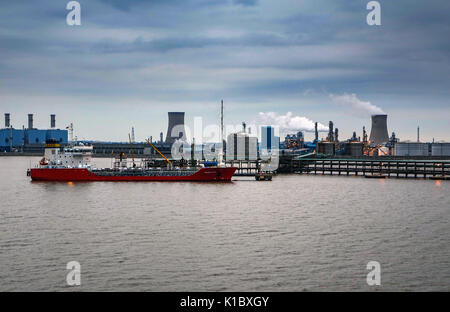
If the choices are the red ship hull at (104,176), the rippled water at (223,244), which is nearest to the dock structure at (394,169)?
the red ship hull at (104,176)

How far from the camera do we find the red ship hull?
417 feet

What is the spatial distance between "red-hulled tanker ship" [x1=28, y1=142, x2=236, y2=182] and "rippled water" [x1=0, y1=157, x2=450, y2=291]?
140 feet

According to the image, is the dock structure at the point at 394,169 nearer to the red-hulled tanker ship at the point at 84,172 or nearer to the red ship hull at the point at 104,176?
the red ship hull at the point at 104,176

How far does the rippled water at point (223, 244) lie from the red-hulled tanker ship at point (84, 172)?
42.7m

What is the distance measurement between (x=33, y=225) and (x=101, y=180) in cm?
7262

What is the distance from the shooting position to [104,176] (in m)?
130

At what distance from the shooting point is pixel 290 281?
34750 mm

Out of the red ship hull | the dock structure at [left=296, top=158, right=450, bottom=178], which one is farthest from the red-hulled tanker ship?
the dock structure at [left=296, top=158, right=450, bottom=178]

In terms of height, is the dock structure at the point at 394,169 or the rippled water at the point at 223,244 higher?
the dock structure at the point at 394,169

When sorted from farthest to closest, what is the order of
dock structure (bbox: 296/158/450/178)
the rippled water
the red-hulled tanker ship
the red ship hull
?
dock structure (bbox: 296/158/450/178), the red-hulled tanker ship, the red ship hull, the rippled water

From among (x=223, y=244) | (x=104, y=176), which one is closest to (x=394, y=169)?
(x=104, y=176)

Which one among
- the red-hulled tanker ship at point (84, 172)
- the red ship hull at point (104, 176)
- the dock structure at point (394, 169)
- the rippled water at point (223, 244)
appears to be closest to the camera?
the rippled water at point (223, 244)

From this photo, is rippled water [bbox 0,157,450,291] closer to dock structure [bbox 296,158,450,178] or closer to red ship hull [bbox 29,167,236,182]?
red ship hull [bbox 29,167,236,182]

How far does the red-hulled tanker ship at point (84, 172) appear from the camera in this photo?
127312mm
